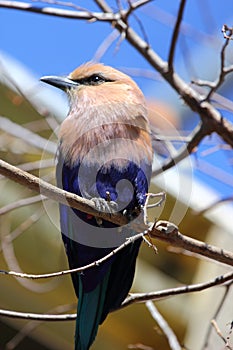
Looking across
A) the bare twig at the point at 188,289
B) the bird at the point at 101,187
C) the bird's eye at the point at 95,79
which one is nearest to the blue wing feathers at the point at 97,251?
the bird at the point at 101,187

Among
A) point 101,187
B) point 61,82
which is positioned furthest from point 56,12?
point 101,187

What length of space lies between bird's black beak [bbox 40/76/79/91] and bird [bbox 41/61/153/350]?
0.15 metres

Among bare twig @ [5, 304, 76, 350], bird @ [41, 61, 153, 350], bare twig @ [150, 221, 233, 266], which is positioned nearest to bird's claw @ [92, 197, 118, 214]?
bird @ [41, 61, 153, 350]

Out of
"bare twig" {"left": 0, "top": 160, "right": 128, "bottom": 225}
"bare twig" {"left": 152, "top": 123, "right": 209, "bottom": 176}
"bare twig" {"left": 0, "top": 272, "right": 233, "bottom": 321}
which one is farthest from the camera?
"bare twig" {"left": 152, "top": 123, "right": 209, "bottom": 176}

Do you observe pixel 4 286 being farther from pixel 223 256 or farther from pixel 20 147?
pixel 223 256

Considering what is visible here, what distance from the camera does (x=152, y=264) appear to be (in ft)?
11.9

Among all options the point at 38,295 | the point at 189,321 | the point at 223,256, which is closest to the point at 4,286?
the point at 38,295

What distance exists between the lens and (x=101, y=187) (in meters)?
2.29

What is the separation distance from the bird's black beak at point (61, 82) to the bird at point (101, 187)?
0.49ft

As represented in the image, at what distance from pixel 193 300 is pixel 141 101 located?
129 cm

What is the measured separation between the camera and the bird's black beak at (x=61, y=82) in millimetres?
2648

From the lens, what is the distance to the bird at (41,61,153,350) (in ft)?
7.53

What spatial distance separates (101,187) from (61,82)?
1.75ft

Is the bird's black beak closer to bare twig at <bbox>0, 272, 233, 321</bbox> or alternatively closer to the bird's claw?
the bird's claw
